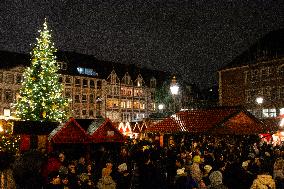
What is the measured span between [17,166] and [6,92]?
53.6 metres

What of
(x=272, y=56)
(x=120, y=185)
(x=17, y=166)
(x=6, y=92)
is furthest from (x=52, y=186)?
(x=6, y=92)

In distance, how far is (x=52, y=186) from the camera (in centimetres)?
888

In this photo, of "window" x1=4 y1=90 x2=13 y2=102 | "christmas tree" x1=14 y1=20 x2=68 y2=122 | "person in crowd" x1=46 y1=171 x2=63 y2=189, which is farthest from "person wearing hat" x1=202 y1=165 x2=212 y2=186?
"window" x1=4 y1=90 x2=13 y2=102

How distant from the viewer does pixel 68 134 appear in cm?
1955

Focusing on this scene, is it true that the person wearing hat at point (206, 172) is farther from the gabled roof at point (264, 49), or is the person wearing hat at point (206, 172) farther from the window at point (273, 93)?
the window at point (273, 93)

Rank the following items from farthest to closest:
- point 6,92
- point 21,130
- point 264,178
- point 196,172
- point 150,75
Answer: point 150,75
point 6,92
point 21,130
point 196,172
point 264,178

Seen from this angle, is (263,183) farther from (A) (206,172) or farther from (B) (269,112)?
(B) (269,112)

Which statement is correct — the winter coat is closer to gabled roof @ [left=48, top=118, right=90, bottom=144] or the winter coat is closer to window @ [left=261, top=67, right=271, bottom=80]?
gabled roof @ [left=48, top=118, right=90, bottom=144]

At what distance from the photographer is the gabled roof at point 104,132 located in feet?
69.0

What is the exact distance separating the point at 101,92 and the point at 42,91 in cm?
3626

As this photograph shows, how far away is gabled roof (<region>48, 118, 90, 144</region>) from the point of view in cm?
1927

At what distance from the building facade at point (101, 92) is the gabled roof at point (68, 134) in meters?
43.0

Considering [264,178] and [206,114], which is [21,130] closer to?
[206,114]

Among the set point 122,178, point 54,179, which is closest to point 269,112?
point 122,178
